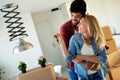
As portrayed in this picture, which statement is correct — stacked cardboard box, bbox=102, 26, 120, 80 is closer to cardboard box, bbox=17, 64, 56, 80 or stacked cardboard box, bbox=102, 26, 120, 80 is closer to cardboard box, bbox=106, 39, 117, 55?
cardboard box, bbox=106, 39, 117, 55

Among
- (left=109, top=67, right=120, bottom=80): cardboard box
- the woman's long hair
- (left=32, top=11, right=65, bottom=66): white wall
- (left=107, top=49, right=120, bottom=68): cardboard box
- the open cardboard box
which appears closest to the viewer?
the woman's long hair

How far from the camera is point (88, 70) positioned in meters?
1.35

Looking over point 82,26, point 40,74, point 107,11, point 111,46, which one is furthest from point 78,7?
point 107,11

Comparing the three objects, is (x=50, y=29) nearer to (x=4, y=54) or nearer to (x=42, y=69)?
(x=4, y=54)

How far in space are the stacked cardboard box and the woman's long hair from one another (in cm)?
205

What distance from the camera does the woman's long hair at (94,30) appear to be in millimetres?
1269

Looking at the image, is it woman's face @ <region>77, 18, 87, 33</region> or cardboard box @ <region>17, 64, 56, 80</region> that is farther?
cardboard box @ <region>17, 64, 56, 80</region>

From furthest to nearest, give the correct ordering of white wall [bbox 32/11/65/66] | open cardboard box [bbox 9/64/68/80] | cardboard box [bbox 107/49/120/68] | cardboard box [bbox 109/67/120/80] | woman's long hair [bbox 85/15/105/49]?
white wall [bbox 32/11/65/66] < cardboard box [bbox 107/49/120/68] < cardboard box [bbox 109/67/120/80] < open cardboard box [bbox 9/64/68/80] < woman's long hair [bbox 85/15/105/49]

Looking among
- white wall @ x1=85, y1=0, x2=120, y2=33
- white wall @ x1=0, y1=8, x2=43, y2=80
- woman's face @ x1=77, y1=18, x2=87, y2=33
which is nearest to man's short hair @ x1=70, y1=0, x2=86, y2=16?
woman's face @ x1=77, y1=18, x2=87, y2=33

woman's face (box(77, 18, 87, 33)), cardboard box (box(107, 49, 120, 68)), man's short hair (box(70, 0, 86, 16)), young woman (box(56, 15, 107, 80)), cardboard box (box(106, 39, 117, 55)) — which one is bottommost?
cardboard box (box(107, 49, 120, 68))

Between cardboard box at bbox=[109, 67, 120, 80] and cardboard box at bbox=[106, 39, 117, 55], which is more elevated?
cardboard box at bbox=[106, 39, 117, 55]

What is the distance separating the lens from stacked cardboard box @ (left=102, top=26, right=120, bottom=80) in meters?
3.27

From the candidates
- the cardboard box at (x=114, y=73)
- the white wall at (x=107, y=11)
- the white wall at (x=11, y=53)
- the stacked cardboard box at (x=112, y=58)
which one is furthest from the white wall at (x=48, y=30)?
the cardboard box at (x=114, y=73)

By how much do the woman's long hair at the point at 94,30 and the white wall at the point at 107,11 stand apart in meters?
3.52
